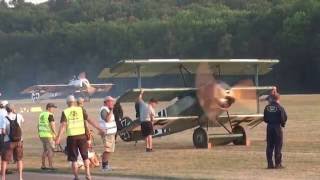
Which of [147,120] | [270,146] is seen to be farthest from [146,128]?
[270,146]

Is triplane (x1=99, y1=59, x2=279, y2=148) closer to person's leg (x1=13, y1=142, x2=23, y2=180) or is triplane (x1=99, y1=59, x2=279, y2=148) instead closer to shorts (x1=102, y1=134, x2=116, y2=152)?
shorts (x1=102, y1=134, x2=116, y2=152)

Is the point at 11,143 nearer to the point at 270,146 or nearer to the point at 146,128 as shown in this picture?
the point at 270,146

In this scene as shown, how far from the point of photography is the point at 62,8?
15962 cm

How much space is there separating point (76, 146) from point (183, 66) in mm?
10276

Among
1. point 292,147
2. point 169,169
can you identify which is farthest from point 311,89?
point 169,169

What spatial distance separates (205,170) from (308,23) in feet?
242

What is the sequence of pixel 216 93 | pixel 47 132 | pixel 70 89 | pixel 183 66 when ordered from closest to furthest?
pixel 47 132, pixel 216 93, pixel 183 66, pixel 70 89

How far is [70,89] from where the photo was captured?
85688 millimetres

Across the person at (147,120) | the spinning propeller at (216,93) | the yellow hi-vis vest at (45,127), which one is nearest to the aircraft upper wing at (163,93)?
the spinning propeller at (216,93)

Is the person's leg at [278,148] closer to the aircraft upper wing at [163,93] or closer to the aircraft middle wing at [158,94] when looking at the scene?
the aircraft upper wing at [163,93]

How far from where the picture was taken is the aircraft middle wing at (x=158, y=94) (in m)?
21.8

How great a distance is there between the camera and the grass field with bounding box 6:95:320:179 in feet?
49.6

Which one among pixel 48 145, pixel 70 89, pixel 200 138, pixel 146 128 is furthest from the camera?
pixel 70 89

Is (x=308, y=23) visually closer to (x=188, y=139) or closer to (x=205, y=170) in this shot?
(x=188, y=139)
